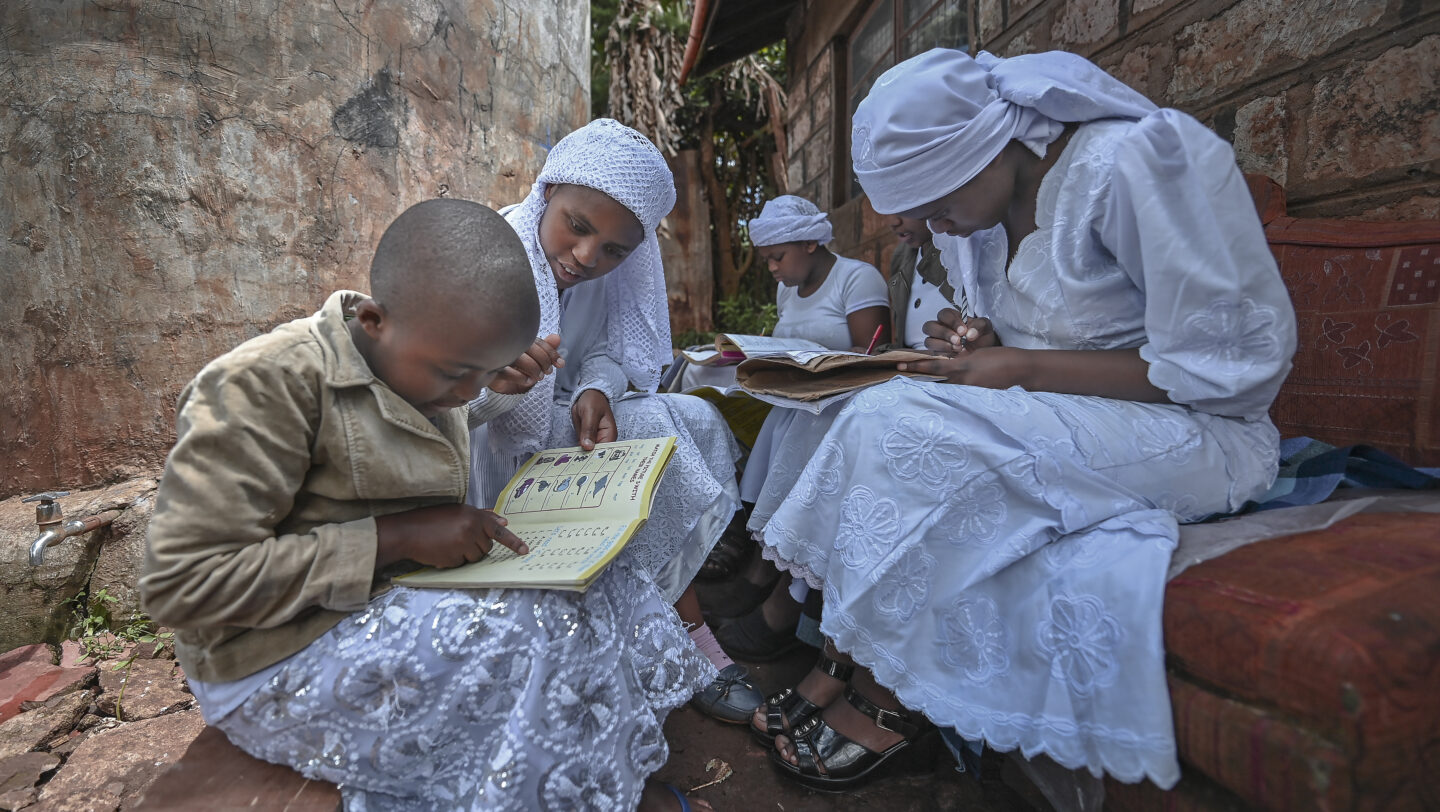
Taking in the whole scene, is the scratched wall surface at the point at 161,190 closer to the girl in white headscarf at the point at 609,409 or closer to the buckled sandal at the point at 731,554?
the girl in white headscarf at the point at 609,409

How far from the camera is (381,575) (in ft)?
3.83

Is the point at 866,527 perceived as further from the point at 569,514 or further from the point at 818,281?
the point at 818,281

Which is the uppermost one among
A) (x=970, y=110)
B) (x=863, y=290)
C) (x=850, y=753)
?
(x=970, y=110)

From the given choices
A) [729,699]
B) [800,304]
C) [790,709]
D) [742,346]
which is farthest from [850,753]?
[800,304]

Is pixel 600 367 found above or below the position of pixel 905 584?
above

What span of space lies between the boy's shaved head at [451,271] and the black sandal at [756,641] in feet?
4.13

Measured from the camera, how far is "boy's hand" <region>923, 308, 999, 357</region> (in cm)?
174

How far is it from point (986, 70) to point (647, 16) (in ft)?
22.7

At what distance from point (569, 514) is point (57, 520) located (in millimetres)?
1712

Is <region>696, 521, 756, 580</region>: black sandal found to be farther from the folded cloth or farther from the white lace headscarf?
the folded cloth

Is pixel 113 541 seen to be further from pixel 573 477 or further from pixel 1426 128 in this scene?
pixel 1426 128

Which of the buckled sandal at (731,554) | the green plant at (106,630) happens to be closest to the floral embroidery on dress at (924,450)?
the buckled sandal at (731,554)

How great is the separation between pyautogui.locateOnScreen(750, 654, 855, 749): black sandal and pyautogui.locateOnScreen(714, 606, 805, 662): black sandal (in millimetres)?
311

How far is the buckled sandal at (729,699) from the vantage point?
174 cm
